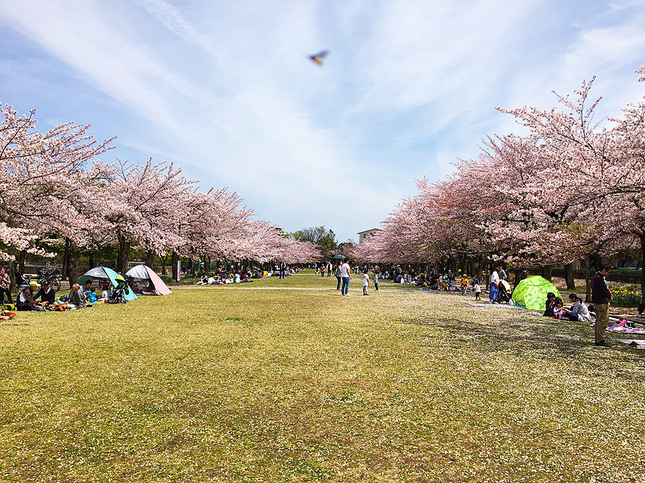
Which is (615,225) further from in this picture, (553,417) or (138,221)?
(138,221)

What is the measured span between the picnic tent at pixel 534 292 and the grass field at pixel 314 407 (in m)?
8.25

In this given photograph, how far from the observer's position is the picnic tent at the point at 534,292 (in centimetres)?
1788

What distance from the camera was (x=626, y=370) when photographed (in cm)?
758

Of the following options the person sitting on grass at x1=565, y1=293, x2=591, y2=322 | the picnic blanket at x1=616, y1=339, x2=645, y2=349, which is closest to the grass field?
the picnic blanket at x1=616, y1=339, x2=645, y2=349

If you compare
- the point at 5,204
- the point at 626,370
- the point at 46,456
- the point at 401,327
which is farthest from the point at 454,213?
the point at 46,456

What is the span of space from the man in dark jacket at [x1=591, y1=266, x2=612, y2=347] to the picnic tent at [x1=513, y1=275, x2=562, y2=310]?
811 cm

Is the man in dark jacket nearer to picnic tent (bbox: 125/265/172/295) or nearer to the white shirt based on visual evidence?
the white shirt

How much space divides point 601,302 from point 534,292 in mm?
8848

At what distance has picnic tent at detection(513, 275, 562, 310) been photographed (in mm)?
17875

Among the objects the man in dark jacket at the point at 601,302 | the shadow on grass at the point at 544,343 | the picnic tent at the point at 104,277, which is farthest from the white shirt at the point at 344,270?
the man in dark jacket at the point at 601,302

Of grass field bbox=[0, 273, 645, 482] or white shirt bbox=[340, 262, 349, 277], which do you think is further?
white shirt bbox=[340, 262, 349, 277]

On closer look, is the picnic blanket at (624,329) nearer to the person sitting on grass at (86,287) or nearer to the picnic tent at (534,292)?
the picnic tent at (534,292)

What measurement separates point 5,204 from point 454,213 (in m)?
25.9

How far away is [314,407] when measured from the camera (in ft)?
17.3
